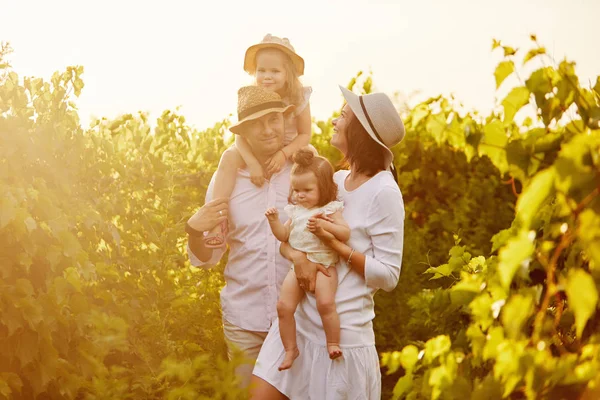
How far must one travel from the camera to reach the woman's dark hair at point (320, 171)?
124 inches

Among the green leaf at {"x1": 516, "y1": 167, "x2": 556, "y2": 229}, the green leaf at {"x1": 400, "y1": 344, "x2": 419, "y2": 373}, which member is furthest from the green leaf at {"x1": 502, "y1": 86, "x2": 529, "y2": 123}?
the green leaf at {"x1": 400, "y1": 344, "x2": 419, "y2": 373}

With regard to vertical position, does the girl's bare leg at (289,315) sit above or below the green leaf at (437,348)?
below

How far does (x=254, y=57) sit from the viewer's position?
4.19 metres

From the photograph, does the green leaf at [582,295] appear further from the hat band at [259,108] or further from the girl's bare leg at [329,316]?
the hat band at [259,108]

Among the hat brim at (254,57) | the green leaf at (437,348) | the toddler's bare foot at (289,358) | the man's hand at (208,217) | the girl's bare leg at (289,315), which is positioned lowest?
the toddler's bare foot at (289,358)

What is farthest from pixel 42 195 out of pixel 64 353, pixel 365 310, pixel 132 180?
pixel 132 180

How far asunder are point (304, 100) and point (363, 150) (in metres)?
0.95

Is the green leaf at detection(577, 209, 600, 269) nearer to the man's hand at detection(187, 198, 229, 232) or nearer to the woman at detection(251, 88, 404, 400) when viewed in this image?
the woman at detection(251, 88, 404, 400)

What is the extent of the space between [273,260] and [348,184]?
2.01 feet

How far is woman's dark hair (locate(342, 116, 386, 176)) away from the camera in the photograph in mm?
3217

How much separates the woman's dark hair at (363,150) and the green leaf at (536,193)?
6.06 feet

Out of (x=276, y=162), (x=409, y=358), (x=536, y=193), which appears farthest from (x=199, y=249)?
(x=536, y=193)

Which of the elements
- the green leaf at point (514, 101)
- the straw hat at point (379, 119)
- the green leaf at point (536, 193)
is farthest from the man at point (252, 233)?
the green leaf at point (536, 193)

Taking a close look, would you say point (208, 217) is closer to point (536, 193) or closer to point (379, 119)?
point (379, 119)
